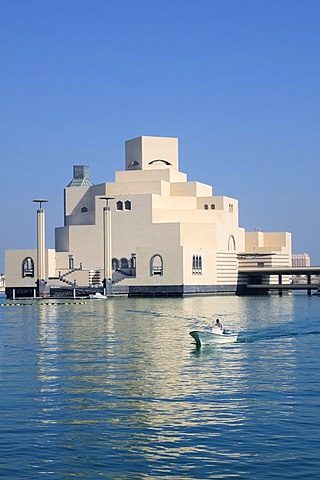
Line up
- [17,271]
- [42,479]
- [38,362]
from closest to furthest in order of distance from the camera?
[42,479] → [38,362] → [17,271]

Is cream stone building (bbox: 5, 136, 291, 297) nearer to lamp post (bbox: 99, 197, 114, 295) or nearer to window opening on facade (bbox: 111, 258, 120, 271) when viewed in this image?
window opening on facade (bbox: 111, 258, 120, 271)

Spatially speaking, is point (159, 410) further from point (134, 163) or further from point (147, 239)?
point (134, 163)

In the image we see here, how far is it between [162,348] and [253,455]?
24.9m

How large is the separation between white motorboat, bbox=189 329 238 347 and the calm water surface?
457 millimetres

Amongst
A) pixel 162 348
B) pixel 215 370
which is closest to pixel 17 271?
pixel 162 348

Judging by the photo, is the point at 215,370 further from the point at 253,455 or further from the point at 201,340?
the point at 253,455

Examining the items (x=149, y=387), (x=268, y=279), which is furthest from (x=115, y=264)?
(x=149, y=387)

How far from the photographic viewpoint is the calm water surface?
1939 cm

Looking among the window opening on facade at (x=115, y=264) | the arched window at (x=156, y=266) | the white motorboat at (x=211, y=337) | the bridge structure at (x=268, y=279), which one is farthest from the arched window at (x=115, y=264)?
the white motorboat at (x=211, y=337)

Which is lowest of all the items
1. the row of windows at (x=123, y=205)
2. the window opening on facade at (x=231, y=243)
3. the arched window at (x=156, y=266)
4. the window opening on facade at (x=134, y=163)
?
the arched window at (x=156, y=266)

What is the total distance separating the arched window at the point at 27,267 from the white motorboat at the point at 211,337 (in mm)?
93218

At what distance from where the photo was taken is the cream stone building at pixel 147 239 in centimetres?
12938

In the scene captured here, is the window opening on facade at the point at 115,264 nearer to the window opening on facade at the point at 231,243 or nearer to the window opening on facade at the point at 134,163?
the window opening on facade at the point at 134,163

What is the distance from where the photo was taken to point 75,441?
858 inches
